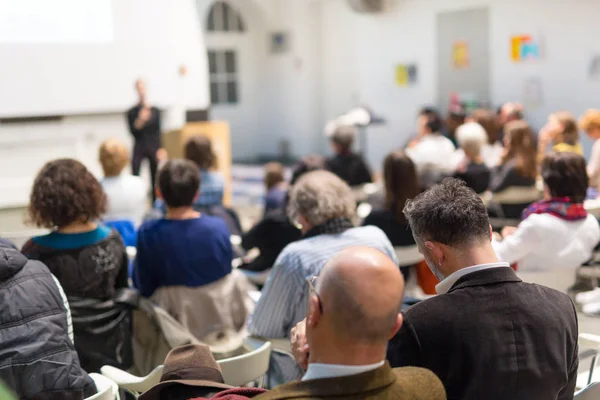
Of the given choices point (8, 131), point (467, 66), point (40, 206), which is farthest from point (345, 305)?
point (467, 66)

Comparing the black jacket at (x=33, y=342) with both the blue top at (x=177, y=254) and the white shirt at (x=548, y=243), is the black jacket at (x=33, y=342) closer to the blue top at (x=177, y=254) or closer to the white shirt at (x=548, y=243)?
the blue top at (x=177, y=254)

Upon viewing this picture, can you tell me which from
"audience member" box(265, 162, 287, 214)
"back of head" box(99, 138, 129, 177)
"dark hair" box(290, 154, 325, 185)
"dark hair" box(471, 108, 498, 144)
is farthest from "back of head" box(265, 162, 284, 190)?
"dark hair" box(471, 108, 498, 144)

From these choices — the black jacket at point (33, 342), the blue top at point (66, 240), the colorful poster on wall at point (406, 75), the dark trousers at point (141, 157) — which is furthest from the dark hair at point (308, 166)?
the colorful poster on wall at point (406, 75)

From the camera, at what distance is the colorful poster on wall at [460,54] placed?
36.1ft

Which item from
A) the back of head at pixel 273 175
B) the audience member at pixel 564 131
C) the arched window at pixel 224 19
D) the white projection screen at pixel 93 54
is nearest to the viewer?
the back of head at pixel 273 175

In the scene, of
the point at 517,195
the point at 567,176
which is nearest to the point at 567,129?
the point at 517,195

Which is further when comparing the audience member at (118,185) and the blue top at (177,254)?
the audience member at (118,185)

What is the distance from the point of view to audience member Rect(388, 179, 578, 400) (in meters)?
1.83

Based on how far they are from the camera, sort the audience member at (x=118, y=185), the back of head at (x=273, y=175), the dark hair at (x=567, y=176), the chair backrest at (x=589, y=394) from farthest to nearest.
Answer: the back of head at (x=273, y=175) → the audience member at (x=118, y=185) → the dark hair at (x=567, y=176) → the chair backrest at (x=589, y=394)

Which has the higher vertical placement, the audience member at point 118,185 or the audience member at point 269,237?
the audience member at point 118,185

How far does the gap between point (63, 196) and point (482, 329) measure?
1.91 meters

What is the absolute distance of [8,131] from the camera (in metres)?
8.25

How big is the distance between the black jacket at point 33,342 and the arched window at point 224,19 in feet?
39.7

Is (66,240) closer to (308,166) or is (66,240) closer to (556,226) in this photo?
(556,226)
